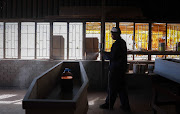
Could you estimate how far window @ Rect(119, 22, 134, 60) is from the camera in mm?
6152

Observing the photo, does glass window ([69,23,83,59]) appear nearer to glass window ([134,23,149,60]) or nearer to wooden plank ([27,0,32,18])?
wooden plank ([27,0,32,18])

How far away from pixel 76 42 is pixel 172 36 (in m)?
3.09

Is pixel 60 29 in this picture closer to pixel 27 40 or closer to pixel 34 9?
pixel 34 9

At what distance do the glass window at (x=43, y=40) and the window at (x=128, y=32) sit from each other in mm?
2399

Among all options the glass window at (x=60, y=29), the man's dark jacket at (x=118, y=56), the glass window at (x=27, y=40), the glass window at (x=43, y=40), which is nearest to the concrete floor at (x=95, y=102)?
the man's dark jacket at (x=118, y=56)

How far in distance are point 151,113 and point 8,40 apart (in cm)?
496

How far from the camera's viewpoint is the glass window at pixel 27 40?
250 inches

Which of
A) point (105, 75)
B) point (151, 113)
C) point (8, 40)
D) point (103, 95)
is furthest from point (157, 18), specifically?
point (8, 40)

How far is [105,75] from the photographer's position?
19.4 ft

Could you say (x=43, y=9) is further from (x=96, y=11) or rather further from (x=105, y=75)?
(x=105, y=75)

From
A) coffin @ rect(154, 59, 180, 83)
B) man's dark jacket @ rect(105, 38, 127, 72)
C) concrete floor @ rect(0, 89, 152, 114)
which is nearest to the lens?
coffin @ rect(154, 59, 180, 83)

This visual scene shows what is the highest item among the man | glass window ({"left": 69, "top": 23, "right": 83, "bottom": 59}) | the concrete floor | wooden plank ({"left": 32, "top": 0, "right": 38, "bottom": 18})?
wooden plank ({"left": 32, "top": 0, "right": 38, "bottom": 18})

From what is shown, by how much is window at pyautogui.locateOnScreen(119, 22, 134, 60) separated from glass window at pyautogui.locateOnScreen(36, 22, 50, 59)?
2399 mm

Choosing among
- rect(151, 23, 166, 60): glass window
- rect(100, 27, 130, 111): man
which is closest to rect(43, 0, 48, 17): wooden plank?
rect(100, 27, 130, 111): man
